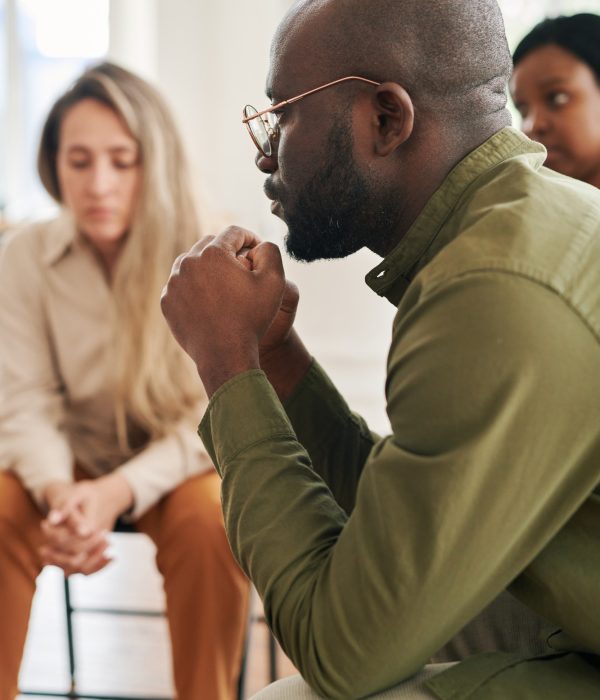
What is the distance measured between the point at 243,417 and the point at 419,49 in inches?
15.5

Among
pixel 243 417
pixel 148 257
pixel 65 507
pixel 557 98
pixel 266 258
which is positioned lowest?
pixel 65 507

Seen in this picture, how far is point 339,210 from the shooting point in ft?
3.26

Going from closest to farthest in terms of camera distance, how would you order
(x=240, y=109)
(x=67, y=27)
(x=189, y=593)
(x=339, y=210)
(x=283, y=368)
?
(x=339, y=210)
(x=283, y=368)
(x=189, y=593)
(x=240, y=109)
(x=67, y=27)

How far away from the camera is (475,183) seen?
36.2 inches

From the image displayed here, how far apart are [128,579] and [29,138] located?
6.51ft

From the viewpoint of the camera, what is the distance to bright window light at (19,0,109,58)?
148 inches

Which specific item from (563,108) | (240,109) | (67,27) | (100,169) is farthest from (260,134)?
(67,27)

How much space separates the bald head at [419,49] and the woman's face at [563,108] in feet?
2.83

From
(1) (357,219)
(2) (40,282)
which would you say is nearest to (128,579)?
(2) (40,282)

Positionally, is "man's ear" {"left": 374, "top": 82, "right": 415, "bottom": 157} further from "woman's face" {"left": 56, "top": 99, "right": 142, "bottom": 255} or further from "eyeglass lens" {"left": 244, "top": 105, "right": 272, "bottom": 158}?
"woman's face" {"left": 56, "top": 99, "right": 142, "bottom": 255}

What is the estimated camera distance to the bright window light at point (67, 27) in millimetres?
3756

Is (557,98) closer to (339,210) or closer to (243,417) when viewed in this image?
(339,210)

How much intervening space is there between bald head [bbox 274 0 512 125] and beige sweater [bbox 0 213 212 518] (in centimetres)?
110

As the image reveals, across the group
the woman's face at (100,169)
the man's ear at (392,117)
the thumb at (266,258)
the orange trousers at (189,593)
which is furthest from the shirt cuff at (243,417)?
the woman's face at (100,169)
